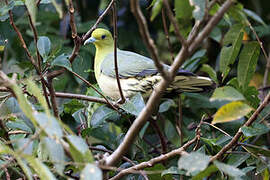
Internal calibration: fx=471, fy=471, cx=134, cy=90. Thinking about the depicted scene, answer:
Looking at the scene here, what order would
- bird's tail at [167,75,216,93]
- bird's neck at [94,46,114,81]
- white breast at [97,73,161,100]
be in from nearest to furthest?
1. bird's tail at [167,75,216,93]
2. white breast at [97,73,161,100]
3. bird's neck at [94,46,114,81]

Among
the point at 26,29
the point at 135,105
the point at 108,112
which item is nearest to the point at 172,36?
the point at 26,29

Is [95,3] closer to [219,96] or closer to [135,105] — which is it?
[135,105]

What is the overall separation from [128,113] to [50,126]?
140 cm

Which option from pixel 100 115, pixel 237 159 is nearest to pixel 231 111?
pixel 237 159

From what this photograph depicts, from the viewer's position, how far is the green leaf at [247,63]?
2018mm

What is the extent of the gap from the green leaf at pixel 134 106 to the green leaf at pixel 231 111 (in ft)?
2.52

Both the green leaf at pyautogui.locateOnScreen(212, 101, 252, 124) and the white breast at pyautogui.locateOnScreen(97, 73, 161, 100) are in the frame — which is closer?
the green leaf at pyautogui.locateOnScreen(212, 101, 252, 124)

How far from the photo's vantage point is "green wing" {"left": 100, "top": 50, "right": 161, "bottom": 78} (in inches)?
120

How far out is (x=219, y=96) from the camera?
1.47 metres

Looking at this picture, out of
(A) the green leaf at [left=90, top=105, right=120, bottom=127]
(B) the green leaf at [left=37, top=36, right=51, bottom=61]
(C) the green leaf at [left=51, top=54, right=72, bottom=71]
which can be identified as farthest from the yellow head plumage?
(C) the green leaf at [left=51, top=54, right=72, bottom=71]

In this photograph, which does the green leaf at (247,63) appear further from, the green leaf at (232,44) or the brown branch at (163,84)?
the brown branch at (163,84)

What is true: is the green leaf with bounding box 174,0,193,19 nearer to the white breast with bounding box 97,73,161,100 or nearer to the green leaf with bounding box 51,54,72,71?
the green leaf with bounding box 51,54,72,71

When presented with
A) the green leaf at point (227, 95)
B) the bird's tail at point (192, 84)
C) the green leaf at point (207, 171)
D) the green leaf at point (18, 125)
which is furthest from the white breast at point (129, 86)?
the green leaf at point (227, 95)

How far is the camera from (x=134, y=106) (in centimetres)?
225
